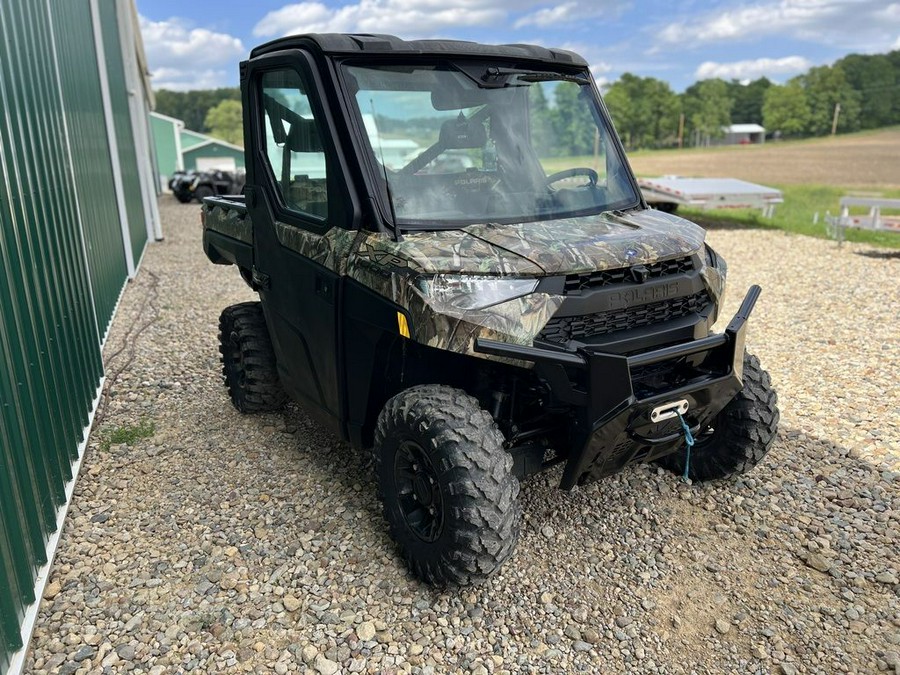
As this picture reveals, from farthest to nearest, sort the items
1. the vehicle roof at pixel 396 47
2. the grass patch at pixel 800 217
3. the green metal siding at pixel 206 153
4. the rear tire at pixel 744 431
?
the green metal siding at pixel 206 153, the grass patch at pixel 800 217, the rear tire at pixel 744 431, the vehicle roof at pixel 396 47

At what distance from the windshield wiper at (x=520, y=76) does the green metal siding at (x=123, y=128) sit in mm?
8550

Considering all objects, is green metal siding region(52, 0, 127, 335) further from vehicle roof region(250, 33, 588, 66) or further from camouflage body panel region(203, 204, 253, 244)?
vehicle roof region(250, 33, 588, 66)

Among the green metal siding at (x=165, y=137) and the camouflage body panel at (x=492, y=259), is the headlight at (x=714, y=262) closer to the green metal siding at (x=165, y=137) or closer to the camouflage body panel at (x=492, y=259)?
the camouflage body panel at (x=492, y=259)

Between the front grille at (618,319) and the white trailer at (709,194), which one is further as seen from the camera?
the white trailer at (709,194)

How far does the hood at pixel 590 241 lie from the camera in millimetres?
2777

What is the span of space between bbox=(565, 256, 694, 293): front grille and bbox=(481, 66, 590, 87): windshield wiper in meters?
1.13

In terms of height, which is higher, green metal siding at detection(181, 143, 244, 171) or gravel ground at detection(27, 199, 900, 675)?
green metal siding at detection(181, 143, 244, 171)

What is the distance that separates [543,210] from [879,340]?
4.96 metres

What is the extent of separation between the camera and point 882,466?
4.12 meters

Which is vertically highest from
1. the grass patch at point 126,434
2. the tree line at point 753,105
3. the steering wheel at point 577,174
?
the tree line at point 753,105

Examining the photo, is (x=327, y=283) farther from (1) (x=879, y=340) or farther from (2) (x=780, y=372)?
(1) (x=879, y=340)

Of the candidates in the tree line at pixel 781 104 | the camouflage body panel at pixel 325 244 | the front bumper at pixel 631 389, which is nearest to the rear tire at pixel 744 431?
the front bumper at pixel 631 389

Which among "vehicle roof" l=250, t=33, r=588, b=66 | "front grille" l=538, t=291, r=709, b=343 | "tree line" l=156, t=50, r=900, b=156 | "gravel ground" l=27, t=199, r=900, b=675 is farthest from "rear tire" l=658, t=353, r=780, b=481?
"tree line" l=156, t=50, r=900, b=156

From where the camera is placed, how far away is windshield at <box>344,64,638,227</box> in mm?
3111
